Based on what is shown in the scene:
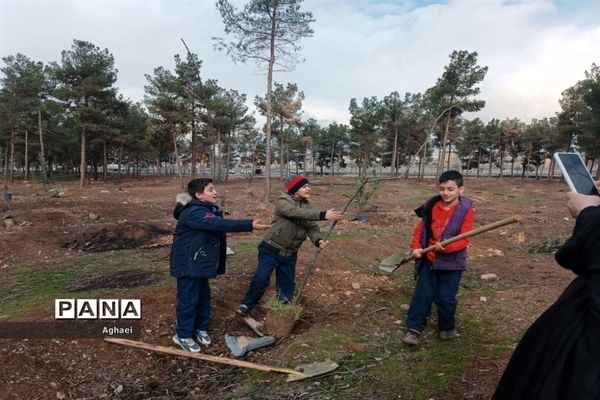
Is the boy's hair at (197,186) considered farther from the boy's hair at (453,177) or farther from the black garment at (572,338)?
the black garment at (572,338)

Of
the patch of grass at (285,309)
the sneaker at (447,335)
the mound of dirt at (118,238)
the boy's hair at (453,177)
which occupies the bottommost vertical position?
the mound of dirt at (118,238)

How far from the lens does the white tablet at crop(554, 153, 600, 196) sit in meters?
1.70

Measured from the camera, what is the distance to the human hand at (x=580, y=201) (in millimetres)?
1556

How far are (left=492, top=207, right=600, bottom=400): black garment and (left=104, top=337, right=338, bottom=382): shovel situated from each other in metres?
1.81

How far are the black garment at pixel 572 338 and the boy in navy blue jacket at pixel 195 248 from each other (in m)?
2.48

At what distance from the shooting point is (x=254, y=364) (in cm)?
334

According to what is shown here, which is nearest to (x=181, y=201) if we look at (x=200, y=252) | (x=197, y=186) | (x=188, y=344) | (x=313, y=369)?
(x=197, y=186)

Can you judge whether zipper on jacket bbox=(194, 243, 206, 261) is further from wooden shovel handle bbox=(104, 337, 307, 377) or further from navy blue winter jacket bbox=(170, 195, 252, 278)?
wooden shovel handle bbox=(104, 337, 307, 377)

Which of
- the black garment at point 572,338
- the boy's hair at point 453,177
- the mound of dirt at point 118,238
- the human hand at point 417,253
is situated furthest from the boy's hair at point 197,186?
the mound of dirt at point 118,238

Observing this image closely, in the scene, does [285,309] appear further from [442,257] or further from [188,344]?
[442,257]

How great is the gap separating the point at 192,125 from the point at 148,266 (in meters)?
25.6

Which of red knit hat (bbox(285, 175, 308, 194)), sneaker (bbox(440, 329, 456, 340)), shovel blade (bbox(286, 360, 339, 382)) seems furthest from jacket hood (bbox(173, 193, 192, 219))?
sneaker (bbox(440, 329, 456, 340))

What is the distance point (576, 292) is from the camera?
150 centimetres

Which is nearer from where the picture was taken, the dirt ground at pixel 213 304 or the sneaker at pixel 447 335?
the dirt ground at pixel 213 304
